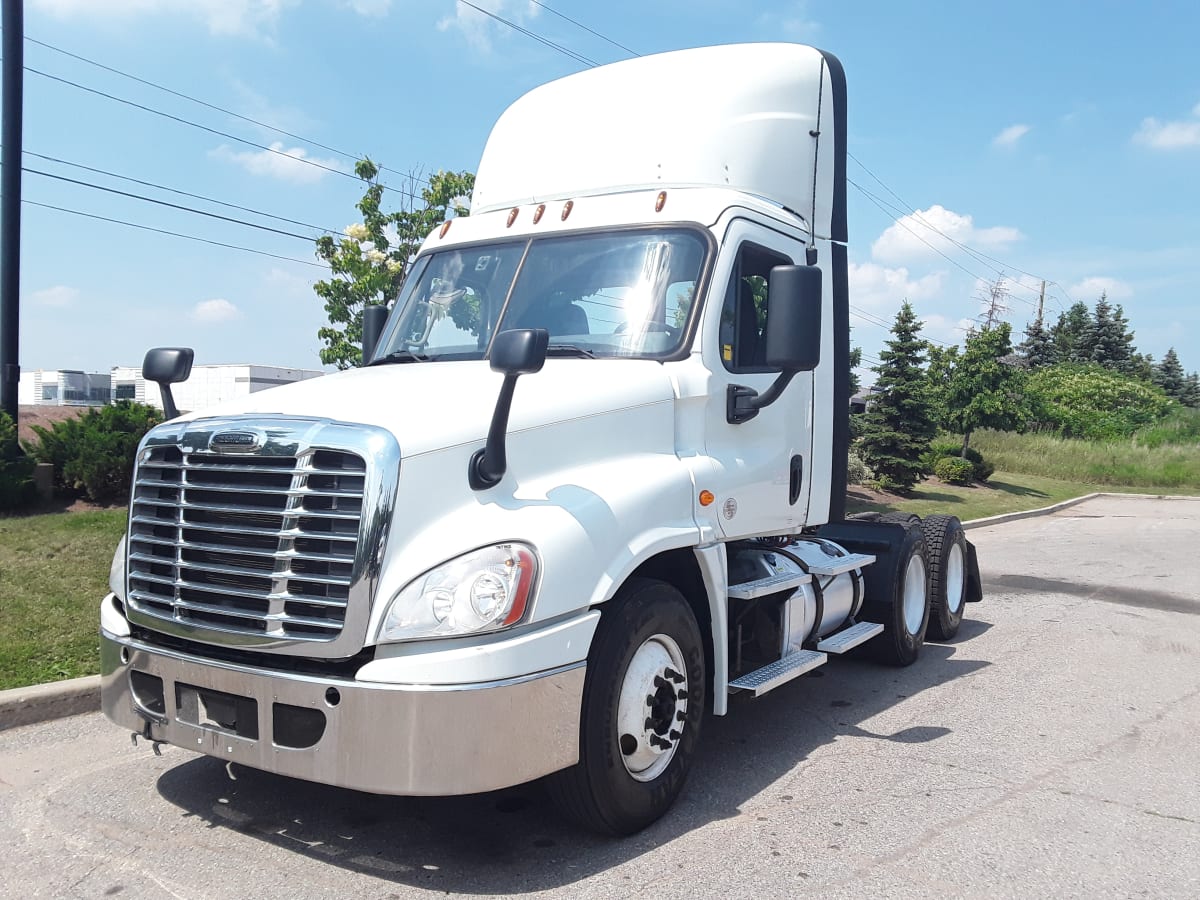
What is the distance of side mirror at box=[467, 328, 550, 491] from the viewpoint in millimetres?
3742

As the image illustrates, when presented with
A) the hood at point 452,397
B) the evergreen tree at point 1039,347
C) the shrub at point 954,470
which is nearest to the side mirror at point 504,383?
the hood at point 452,397

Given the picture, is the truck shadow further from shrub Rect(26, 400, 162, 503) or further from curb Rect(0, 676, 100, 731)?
shrub Rect(26, 400, 162, 503)

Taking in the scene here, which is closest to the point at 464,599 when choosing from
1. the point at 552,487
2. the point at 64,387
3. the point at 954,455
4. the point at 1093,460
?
the point at 552,487

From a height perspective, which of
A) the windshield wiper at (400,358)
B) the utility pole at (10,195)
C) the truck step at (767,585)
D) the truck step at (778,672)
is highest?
the utility pole at (10,195)

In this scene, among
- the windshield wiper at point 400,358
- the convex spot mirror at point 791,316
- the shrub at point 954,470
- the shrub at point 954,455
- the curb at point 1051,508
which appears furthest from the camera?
the shrub at point 954,455

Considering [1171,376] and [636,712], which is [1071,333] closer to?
[1171,376]

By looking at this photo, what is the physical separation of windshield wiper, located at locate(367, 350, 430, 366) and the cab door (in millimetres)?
1489

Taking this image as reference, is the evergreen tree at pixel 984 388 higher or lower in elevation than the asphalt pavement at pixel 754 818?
higher

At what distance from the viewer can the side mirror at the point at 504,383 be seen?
147 inches

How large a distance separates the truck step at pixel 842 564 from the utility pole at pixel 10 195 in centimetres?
795

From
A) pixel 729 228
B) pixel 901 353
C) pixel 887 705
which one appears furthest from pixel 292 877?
pixel 901 353

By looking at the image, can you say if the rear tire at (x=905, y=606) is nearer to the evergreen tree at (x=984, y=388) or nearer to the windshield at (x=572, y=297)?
the windshield at (x=572, y=297)

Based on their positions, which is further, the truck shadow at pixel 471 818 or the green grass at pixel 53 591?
the green grass at pixel 53 591

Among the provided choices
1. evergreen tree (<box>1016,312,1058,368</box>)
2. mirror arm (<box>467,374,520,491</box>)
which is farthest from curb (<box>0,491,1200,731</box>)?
evergreen tree (<box>1016,312,1058,368</box>)
